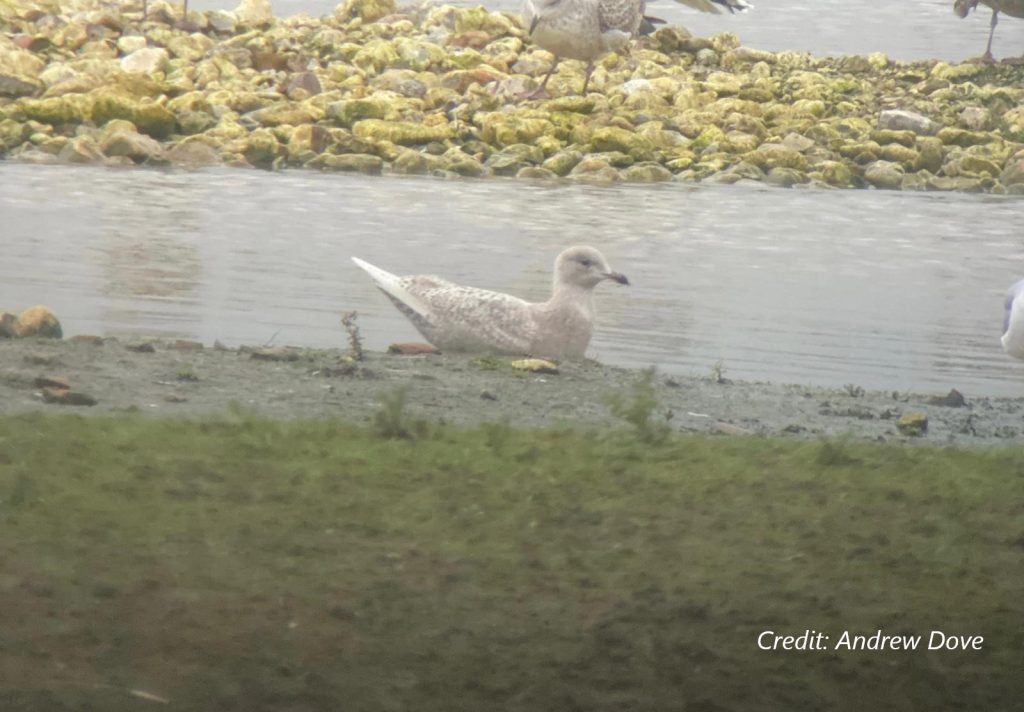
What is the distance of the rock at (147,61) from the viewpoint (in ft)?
65.3

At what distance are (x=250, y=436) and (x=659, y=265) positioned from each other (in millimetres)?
7004

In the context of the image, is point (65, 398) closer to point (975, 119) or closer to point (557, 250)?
point (557, 250)

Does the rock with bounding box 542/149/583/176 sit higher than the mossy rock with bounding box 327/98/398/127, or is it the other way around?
the mossy rock with bounding box 327/98/398/127

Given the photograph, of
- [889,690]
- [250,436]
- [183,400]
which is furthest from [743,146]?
[889,690]

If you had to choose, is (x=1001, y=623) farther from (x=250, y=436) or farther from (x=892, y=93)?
(x=892, y=93)

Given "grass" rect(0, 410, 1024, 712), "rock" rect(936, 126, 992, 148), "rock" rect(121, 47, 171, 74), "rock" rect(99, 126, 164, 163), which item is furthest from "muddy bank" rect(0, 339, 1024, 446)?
"rock" rect(121, 47, 171, 74)

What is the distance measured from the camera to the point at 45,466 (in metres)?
4.42

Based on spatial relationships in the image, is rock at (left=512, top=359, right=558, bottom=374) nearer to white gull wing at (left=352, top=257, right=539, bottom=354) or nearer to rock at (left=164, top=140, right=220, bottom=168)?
white gull wing at (left=352, top=257, right=539, bottom=354)

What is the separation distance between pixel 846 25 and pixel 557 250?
1622cm

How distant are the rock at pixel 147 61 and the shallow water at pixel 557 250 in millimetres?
4743

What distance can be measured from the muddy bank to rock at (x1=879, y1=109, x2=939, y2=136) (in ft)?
37.7

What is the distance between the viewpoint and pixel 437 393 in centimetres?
668

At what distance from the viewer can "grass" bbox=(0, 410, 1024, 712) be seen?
11.4ft

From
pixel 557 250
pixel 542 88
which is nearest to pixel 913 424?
pixel 557 250
